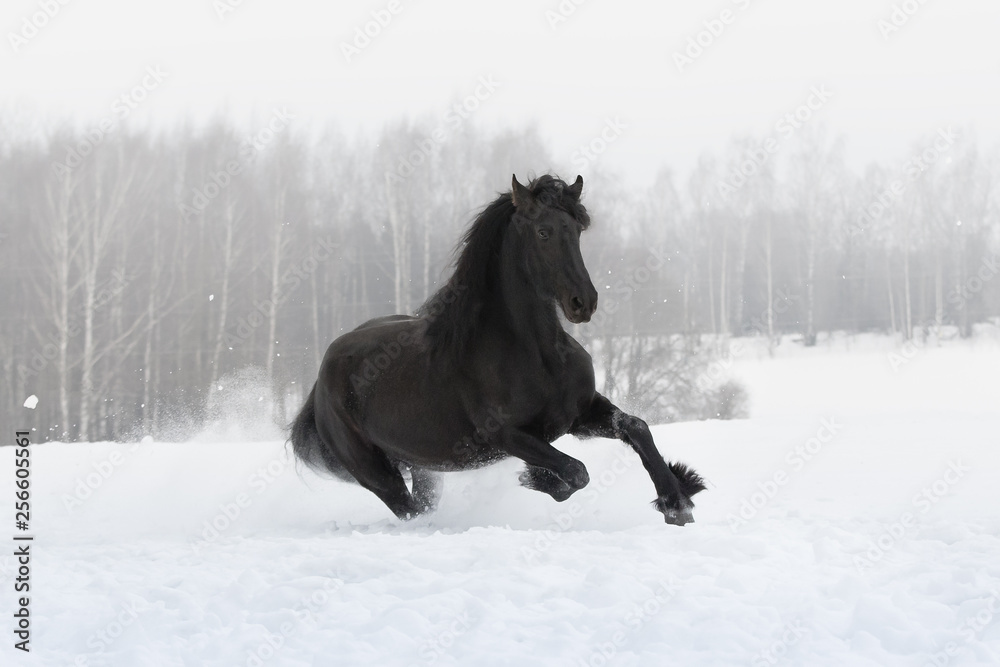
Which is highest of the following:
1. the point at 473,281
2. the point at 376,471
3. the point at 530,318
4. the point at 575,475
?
the point at 473,281

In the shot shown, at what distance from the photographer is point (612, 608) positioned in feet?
9.49

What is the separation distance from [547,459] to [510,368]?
517 mm

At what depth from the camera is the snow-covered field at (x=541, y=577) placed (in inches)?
105

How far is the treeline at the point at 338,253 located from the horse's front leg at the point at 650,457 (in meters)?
11.8

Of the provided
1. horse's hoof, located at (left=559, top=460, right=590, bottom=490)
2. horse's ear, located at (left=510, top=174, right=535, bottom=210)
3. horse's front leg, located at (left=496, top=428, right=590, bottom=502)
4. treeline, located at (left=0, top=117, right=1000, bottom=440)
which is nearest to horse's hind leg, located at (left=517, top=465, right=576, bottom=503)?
horse's front leg, located at (left=496, top=428, right=590, bottom=502)

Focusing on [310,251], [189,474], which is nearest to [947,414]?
[189,474]

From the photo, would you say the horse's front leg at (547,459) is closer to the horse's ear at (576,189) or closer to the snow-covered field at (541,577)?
the snow-covered field at (541,577)

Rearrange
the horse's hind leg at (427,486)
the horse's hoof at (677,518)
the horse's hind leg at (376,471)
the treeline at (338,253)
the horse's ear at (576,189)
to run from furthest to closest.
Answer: the treeline at (338,253), the horse's hind leg at (427,486), the horse's hind leg at (376,471), the horse's ear at (576,189), the horse's hoof at (677,518)

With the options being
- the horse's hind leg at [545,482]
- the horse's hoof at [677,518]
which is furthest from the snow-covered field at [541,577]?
the horse's hind leg at [545,482]

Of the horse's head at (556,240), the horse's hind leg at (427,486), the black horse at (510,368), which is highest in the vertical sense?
the horse's head at (556,240)

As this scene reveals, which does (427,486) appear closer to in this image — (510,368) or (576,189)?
(510,368)

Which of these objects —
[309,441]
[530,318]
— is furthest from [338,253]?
[530,318]

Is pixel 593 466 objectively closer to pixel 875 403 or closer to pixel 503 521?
pixel 503 521

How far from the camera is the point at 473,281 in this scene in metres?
4.88
